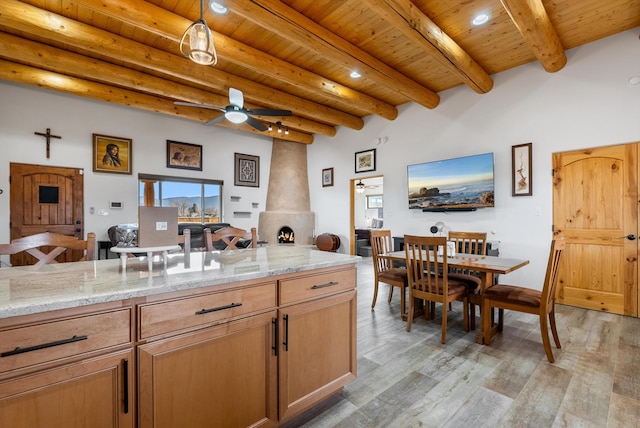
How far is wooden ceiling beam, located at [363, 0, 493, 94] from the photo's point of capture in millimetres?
2748

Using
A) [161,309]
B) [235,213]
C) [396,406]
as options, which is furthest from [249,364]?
[235,213]

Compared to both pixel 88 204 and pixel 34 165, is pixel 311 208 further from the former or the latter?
pixel 34 165

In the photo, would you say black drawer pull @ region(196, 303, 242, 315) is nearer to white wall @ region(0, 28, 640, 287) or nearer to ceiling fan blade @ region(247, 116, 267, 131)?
ceiling fan blade @ region(247, 116, 267, 131)

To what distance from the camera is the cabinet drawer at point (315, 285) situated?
1.54 metres

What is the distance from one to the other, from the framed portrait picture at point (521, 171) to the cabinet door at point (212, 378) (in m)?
4.29

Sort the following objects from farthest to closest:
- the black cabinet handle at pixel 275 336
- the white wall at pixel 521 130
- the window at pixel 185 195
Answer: the window at pixel 185 195
the white wall at pixel 521 130
the black cabinet handle at pixel 275 336

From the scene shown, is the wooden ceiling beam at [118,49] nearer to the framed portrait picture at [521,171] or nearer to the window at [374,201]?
the framed portrait picture at [521,171]

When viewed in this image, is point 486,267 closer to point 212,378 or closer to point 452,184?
point 212,378

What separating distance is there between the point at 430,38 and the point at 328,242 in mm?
4737

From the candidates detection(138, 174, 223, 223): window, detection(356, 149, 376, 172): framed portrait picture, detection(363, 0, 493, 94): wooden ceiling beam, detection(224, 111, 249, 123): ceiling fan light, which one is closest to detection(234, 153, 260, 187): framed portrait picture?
detection(138, 174, 223, 223): window

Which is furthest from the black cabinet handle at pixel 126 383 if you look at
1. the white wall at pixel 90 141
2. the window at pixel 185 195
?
the window at pixel 185 195

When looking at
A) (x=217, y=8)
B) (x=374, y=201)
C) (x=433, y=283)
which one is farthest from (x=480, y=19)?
(x=374, y=201)

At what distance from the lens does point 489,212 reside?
466 cm

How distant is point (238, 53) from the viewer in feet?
11.8
